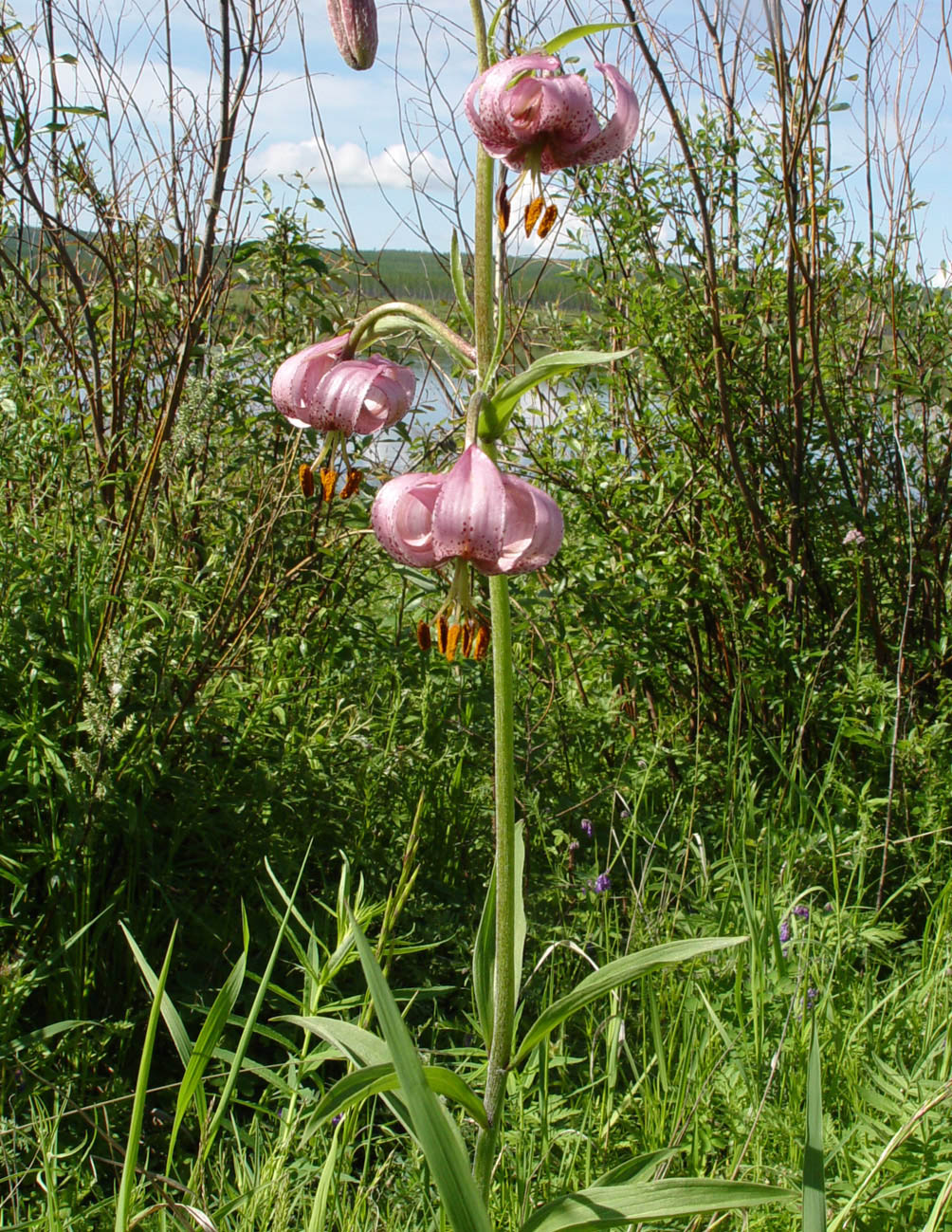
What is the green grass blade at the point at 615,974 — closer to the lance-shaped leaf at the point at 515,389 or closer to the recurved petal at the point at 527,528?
the recurved petal at the point at 527,528

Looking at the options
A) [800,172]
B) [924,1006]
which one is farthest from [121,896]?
[800,172]

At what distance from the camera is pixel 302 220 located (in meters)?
2.44

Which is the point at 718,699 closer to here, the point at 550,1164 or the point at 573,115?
the point at 550,1164

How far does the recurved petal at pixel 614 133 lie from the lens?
42.9 inches

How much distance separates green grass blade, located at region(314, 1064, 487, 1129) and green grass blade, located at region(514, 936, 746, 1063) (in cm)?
8

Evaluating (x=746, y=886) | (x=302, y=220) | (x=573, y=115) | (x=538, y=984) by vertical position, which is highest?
(x=302, y=220)

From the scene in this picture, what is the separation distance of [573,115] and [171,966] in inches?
55.5

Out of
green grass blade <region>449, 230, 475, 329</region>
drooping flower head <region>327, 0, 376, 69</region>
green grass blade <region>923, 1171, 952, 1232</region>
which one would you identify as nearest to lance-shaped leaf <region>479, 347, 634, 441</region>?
green grass blade <region>449, 230, 475, 329</region>

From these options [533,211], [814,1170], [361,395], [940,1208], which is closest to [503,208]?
[533,211]

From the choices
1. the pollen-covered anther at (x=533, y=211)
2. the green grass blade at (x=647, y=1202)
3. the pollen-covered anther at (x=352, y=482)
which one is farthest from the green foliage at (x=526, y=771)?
the pollen-covered anther at (x=352, y=482)

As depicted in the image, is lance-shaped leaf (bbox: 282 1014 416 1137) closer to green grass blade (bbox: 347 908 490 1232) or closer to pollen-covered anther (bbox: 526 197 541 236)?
green grass blade (bbox: 347 908 490 1232)

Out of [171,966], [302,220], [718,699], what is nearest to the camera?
[171,966]

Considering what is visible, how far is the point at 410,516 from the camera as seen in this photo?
1.02 meters

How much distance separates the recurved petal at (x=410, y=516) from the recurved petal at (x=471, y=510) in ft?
0.12
